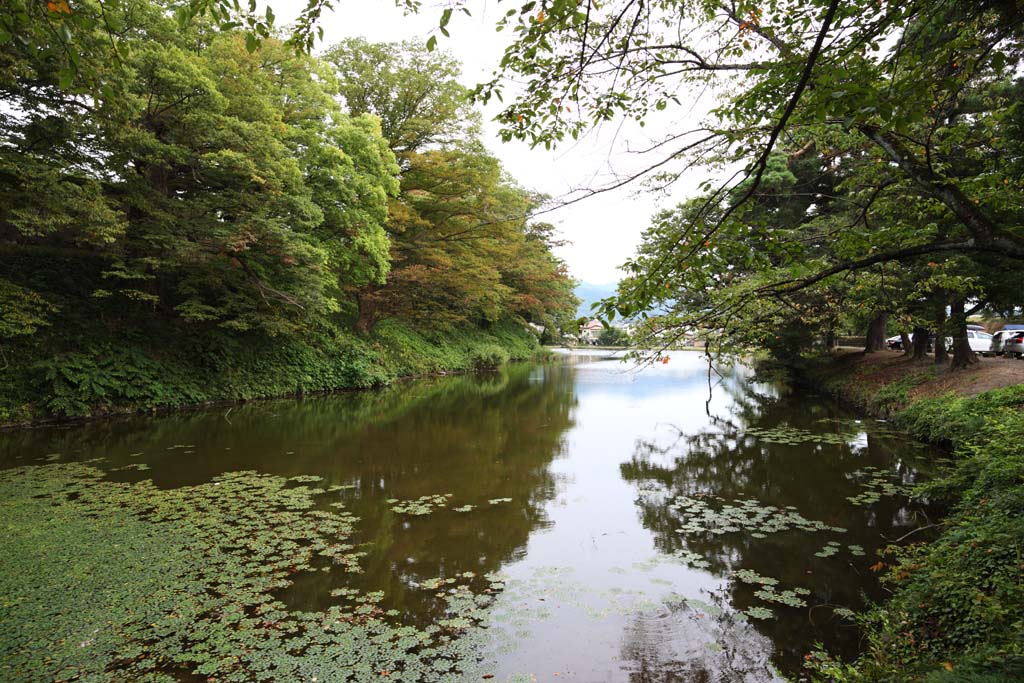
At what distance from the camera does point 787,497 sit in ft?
22.3

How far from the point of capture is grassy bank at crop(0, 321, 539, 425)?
10102 millimetres

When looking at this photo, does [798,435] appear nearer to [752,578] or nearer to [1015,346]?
[752,578]

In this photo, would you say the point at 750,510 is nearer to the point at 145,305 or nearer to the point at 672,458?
the point at 672,458

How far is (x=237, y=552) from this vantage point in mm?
4902

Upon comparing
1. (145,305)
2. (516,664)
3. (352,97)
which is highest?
(352,97)

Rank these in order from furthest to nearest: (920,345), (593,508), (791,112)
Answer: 1. (920,345)
2. (593,508)
3. (791,112)

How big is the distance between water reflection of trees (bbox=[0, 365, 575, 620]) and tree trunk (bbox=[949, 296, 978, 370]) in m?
8.49

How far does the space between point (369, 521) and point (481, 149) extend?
19.1m

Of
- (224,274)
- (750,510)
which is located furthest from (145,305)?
(750,510)

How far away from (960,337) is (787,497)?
25.9 feet

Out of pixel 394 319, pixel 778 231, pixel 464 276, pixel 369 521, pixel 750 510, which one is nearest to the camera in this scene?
pixel 778 231

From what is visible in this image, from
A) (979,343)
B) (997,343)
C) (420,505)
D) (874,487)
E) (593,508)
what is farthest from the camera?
(979,343)

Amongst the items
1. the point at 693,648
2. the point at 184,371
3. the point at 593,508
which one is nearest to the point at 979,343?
the point at 593,508

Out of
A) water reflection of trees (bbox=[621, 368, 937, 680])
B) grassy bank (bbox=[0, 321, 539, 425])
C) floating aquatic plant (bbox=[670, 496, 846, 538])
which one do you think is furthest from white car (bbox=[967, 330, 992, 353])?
grassy bank (bbox=[0, 321, 539, 425])
